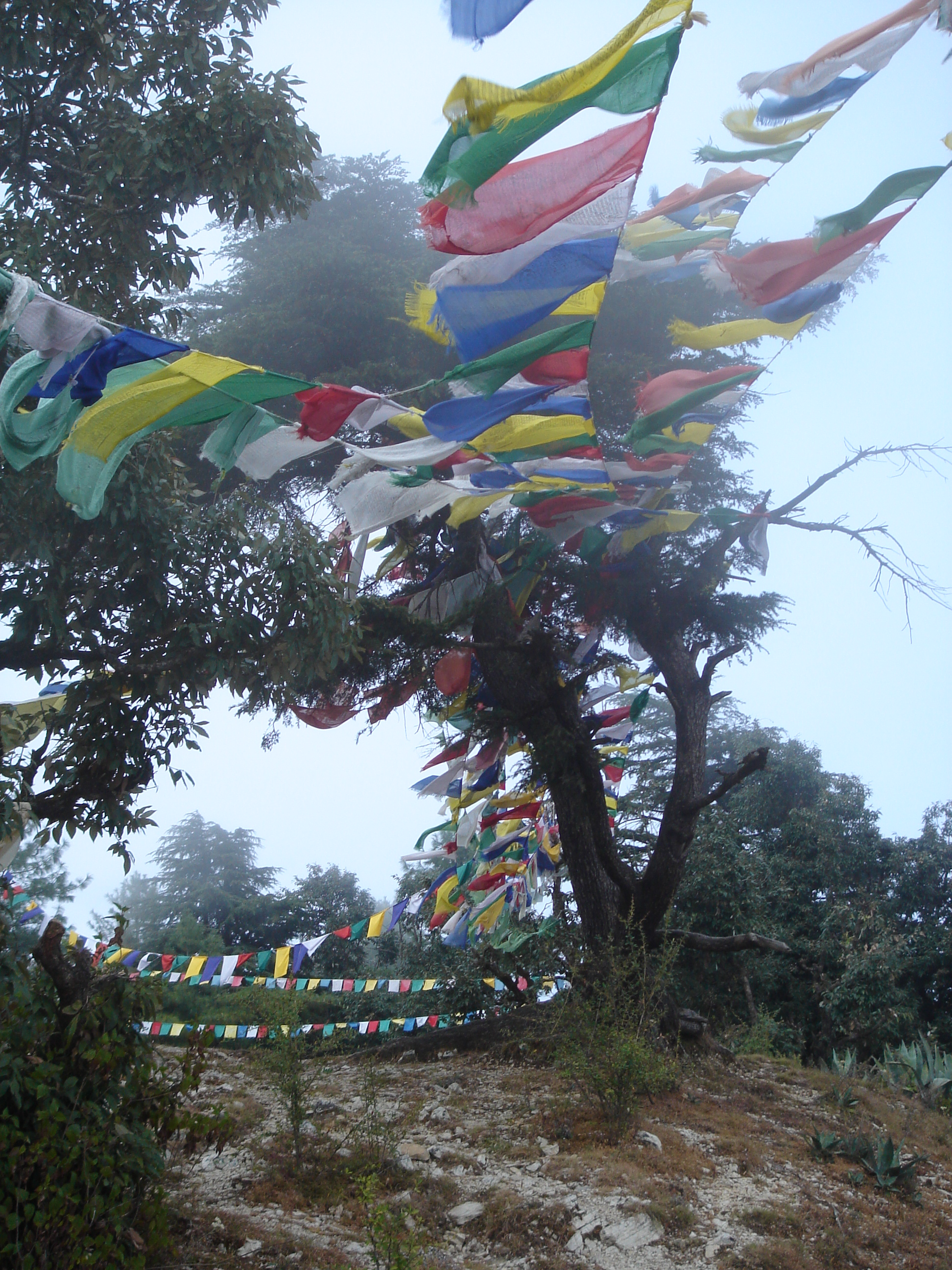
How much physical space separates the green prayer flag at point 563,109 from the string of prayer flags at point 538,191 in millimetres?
185

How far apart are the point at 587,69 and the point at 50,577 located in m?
3.41

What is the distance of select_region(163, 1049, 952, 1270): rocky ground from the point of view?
3.49 metres

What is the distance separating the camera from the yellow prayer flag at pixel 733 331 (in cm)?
459

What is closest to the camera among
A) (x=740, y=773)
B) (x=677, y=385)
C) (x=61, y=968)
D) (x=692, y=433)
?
(x=61, y=968)

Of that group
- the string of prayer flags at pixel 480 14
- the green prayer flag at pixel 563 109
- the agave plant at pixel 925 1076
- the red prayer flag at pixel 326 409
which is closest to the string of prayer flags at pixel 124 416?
the red prayer flag at pixel 326 409

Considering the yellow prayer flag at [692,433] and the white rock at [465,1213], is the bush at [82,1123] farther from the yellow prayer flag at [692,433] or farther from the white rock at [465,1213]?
the yellow prayer flag at [692,433]

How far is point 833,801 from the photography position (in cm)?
1344

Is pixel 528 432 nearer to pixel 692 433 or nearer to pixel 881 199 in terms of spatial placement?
pixel 692 433

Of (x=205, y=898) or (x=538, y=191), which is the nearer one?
(x=538, y=191)

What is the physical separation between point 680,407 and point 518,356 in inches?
64.0

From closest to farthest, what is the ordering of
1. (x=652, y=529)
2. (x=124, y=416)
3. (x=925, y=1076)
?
(x=124, y=416), (x=652, y=529), (x=925, y=1076)

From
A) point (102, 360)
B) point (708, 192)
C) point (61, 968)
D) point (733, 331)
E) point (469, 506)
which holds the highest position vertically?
point (708, 192)

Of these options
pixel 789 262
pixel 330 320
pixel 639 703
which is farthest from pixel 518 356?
pixel 330 320

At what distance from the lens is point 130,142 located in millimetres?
4770
